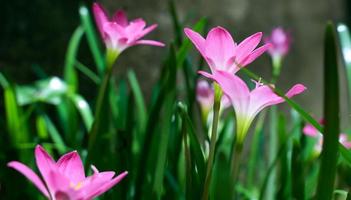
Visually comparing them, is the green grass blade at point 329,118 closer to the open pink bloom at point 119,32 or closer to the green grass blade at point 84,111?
the open pink bloom at point 119,32

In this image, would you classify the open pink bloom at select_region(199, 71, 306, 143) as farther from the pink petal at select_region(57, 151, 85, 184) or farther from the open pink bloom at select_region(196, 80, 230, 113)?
the open pink bloom at select_region(196, 80, 230, 113)

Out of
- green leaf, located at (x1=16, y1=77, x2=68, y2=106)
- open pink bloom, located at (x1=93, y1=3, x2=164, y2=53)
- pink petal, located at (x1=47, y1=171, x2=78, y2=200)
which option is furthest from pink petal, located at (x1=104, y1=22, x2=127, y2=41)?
green leaf, located at (x1=16, y1=77, x2=68, y2=106)

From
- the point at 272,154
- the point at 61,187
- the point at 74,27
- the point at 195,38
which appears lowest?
the point at 272,154

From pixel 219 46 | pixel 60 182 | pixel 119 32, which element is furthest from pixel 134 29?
pixel 60 182

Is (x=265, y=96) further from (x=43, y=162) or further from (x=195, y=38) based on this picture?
(x=43, y=162)

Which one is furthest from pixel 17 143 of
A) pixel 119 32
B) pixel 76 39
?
pixel 119 32

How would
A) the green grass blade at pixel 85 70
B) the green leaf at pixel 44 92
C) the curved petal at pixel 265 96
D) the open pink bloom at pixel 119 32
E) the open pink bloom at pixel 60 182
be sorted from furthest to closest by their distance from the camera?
the green grass blade at pixel 85 70 → the green leaf at pixel 44 92 → the open pink bloom at pixel 119 32 → the curved petal at pixel 265 96 → the open pink bloom at pixel 60 182

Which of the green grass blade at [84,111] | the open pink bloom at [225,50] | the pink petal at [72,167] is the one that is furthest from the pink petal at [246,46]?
the green grass blade at [84,111]

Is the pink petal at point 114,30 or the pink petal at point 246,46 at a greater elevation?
the pink petal at point 114,30
